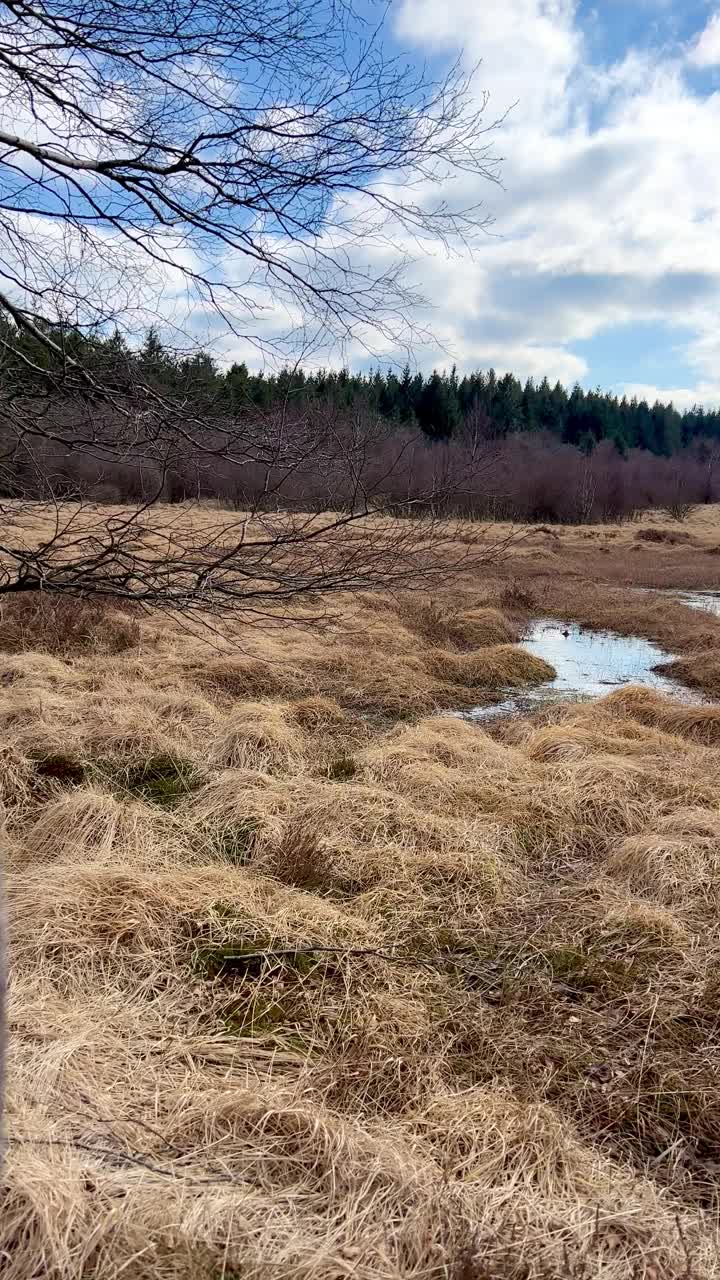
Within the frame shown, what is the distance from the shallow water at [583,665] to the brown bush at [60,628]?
439 centimetres

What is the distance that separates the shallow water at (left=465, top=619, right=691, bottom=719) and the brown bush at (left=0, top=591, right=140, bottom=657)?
4394 mm

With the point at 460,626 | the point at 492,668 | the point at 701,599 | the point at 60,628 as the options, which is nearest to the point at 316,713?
the point at 492,668

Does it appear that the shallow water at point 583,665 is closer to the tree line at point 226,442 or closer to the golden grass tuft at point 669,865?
the golden grass tuft at point 669,865

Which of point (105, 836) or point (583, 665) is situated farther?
point (583, 665)

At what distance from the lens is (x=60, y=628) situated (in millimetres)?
9797

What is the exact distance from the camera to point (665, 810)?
531cm

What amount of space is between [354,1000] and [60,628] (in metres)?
7.70

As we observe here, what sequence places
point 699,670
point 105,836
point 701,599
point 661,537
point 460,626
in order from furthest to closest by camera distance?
point 661,537 < point 701,599 < point 460,626 < point 699,670 < point 105,836

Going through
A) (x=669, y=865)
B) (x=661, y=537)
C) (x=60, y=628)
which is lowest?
(x=669, y=865)

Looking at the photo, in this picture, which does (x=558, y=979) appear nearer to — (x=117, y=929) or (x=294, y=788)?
(x=117, y=929)

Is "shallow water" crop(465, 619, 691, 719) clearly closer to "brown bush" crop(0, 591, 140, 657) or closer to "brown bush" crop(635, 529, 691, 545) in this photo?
"brown bush" crop(0, 591, 140, 657)

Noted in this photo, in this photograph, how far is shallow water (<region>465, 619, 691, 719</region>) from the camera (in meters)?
9.41

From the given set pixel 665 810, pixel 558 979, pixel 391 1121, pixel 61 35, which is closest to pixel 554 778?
pixel 665 810

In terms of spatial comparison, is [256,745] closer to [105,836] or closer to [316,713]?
[316,713]
